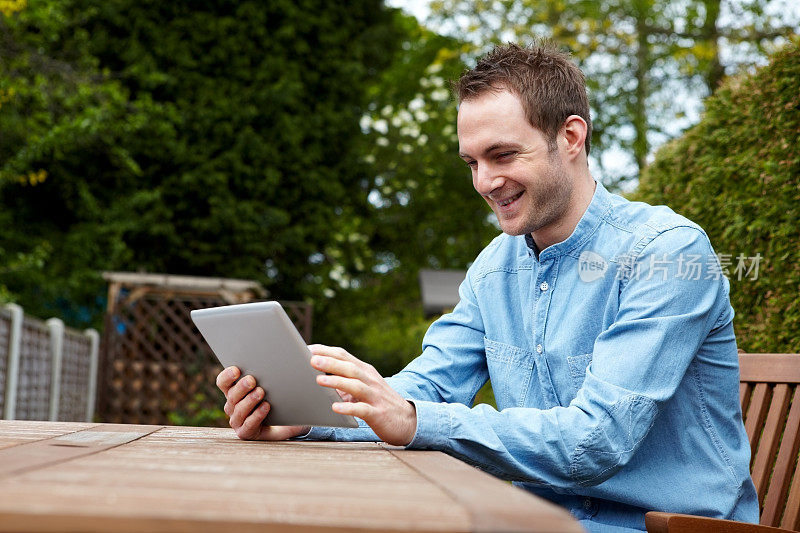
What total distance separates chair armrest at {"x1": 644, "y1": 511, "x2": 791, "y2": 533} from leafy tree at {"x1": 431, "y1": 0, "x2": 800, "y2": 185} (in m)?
11.6

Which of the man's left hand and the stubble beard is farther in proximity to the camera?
the stubble beard

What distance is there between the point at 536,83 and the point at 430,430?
95 centimetres

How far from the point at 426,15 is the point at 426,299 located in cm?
572

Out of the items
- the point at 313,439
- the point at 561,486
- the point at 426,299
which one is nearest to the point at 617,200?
the point at 561,486

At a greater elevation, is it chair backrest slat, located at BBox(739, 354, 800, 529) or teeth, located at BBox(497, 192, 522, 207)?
teeth, located at BBox(497, 192, 522, 207)

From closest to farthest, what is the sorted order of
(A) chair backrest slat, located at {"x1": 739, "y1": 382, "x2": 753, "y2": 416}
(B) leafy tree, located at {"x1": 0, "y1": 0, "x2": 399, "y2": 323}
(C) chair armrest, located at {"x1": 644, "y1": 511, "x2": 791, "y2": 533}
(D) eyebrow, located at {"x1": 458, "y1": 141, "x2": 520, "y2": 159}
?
(C) chair armrest, located at {"x1": 644, "y1": 511, "x2": 791, "y2": 533}
(D) eyebrow, located at {"x1": 458, "y1": 141, "x2": 520, "y2": 159}
(A) chair backrest slat, located at {"x1": 739, "y1": 382, "x2": 753, "y2": 416}
(B) leafy tree, located at {"x1": 0, "y1": 0, "x2": 399, "y2": 323}

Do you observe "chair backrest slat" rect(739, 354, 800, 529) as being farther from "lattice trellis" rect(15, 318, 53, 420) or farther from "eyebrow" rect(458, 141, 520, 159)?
"lattice trellis" rect(15, 318, 53, 420)

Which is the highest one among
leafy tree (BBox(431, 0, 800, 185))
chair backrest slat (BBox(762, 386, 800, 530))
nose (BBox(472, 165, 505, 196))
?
leafy tree (BBox(431, 0, 800, 185))

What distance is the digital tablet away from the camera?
1.72m

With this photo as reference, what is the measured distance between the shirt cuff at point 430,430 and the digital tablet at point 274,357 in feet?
0.63

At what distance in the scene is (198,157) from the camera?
11.1 m

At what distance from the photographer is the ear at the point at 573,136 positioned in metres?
2.24

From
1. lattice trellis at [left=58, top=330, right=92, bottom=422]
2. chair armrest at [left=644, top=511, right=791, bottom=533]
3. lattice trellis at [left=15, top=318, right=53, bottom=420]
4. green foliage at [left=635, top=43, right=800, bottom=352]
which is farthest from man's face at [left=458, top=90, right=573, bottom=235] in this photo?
lattice trellis at [left=58, top=330, right=92, bottom=422]

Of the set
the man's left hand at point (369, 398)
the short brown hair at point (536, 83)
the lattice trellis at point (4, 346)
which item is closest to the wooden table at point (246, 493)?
the man's left hand at point (369, 398)
